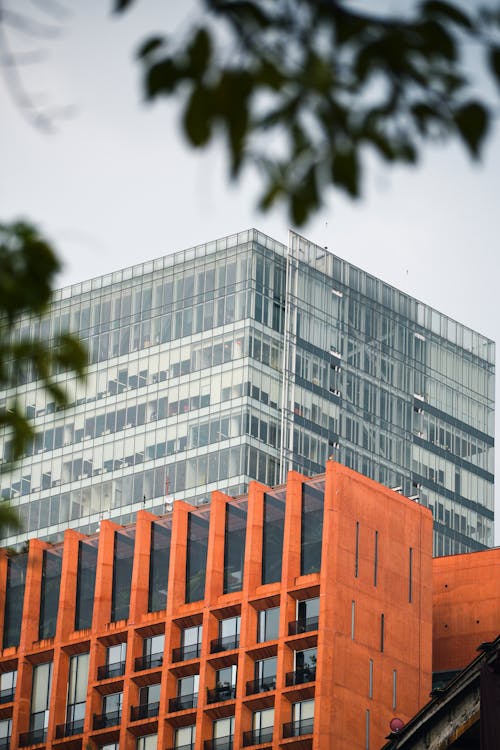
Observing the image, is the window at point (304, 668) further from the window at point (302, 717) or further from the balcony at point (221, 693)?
the balcony at point (221, 693)

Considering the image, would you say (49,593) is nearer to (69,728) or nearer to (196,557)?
(69,728)

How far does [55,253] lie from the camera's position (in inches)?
482

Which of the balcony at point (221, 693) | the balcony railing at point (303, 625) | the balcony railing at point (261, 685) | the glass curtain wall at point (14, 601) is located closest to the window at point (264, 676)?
the balcony railing at point (261, 685)

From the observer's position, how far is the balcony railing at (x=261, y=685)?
10031 centimetres

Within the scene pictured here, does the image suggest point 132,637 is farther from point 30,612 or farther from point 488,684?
point 488,684

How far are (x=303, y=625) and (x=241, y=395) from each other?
190 feet

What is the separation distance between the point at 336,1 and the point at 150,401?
152505 mm

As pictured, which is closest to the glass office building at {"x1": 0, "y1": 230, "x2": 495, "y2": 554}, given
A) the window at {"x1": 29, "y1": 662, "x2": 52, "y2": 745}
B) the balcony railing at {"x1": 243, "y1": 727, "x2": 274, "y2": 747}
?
the window at {"x1": 29, "y1": 662, "x2": 52, "y2": 745}

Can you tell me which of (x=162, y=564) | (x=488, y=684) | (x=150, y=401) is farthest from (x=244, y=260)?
(x=488, y=684)

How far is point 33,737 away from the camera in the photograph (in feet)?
360

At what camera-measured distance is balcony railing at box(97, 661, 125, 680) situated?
109000 mm

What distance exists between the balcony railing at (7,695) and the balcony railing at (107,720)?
23.7 feet

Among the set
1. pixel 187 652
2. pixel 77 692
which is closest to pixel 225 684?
pixel 187 652

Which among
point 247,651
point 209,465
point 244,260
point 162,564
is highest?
point 244,260
